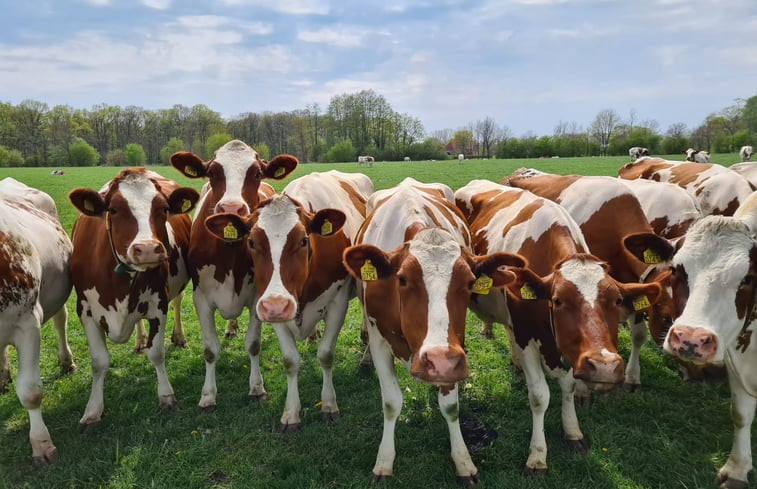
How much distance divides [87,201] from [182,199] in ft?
2.92

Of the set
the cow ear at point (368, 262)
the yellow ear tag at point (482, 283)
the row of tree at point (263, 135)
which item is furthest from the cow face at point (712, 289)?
the row of tree at point (263, 135)

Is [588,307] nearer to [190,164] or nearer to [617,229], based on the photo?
[617,229]

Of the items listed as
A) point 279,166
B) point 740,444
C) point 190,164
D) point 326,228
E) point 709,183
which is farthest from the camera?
point 709,183

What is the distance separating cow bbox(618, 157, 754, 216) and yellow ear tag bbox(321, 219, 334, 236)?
6100 mm

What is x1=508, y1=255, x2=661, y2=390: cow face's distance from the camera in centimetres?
334

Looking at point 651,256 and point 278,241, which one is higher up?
point 278,241

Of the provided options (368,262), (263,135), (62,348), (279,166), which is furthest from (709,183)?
(263,135)

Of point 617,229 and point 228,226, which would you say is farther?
point 617,229

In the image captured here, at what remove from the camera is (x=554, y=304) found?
3.77 metres

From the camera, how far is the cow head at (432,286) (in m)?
3.16

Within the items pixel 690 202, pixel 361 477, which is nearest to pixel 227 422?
pixel 361 477

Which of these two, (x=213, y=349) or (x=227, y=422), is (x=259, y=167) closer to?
(x=213, y=349)

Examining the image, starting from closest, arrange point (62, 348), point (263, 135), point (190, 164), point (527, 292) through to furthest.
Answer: point (527, 292) → point (190, 164) → point (62, 348) → point (263, 135)

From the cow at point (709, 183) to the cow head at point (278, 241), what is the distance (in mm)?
6375
